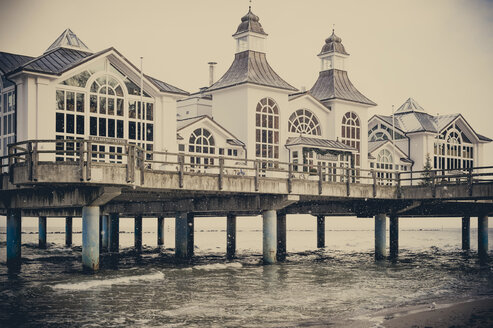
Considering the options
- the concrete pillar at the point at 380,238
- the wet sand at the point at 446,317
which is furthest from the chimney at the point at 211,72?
the wet sand at the point at 446,317

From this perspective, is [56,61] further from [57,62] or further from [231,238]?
[231,238]

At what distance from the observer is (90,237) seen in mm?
24453

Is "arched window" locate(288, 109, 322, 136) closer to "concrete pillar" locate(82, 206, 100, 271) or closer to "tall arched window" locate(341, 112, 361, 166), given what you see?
"tall arched window" locate(341, 112, 361, 166)

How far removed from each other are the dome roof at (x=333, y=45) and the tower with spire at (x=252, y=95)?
8.14 metres

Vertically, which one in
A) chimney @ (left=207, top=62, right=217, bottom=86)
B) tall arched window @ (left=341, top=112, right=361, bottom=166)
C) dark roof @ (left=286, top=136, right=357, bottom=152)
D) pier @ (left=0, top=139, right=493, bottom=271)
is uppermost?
chimney @ (left=207, top=62, right=217, bottom=86)

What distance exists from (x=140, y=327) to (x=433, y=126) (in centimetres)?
4903

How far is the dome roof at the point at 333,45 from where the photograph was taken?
55.2m

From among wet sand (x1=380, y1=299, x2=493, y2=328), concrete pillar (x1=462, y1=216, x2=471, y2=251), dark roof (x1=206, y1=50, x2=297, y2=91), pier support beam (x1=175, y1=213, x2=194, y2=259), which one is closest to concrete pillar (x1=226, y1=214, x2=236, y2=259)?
pier support beam (x1=175, y1=213, x2=194, y2=259)

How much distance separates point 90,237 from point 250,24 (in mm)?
27855

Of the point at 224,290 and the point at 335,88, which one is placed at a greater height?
the point at 335,88

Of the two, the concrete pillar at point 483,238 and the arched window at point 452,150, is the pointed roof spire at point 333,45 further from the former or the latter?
the concrete pillar at point 483,238

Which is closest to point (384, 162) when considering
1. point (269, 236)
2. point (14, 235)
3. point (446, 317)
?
point (269, 236)

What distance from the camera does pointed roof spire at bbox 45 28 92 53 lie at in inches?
1540

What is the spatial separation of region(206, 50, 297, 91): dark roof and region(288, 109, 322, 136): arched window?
109 inches
